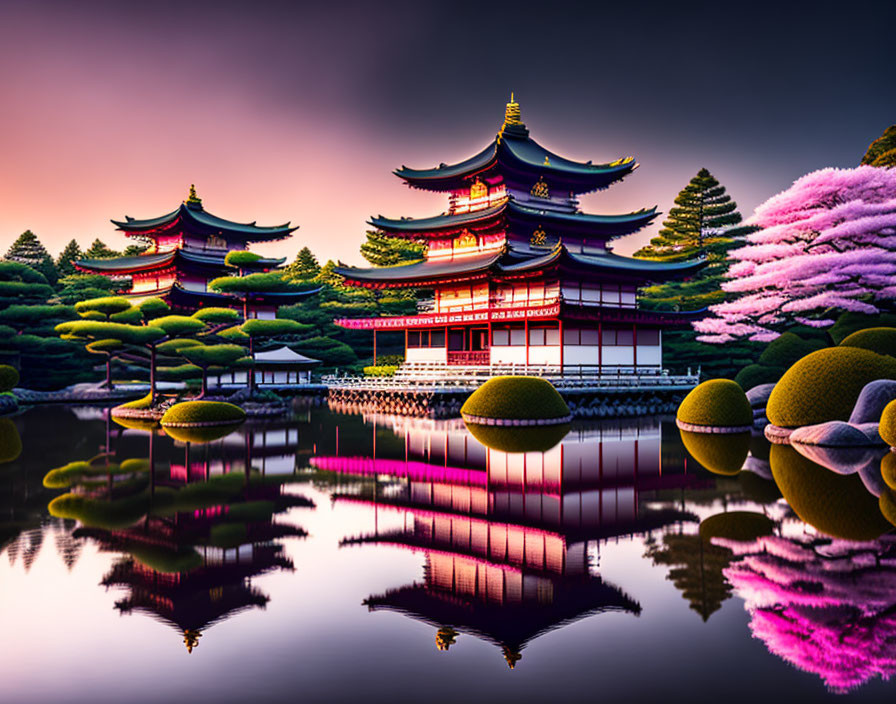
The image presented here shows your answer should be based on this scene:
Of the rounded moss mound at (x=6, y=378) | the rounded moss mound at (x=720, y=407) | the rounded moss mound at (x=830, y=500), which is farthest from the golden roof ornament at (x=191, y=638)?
the rounded moss mound at (x=6, y=378)

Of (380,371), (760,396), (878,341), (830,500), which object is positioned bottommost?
(830,500)

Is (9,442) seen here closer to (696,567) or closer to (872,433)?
(696,567)

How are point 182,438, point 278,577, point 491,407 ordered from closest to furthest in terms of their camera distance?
point 278,577
point 182,438
point 491,407

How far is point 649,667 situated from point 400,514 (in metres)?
7.67

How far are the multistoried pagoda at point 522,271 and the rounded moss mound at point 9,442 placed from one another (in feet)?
80.5

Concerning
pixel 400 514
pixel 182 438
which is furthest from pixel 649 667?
pixel 182 438

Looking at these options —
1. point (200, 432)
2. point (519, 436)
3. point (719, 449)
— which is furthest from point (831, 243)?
point (200, 432)

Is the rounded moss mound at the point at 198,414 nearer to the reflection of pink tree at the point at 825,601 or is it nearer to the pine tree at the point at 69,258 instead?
the reflection of pink tree at the point at 825,601

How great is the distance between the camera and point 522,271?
136 feet

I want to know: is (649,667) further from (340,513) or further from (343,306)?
(343,306)

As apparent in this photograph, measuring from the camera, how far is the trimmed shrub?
3525 cm

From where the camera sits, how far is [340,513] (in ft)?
47.0

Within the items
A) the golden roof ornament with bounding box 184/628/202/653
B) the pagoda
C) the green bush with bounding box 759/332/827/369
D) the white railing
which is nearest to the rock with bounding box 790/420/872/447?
the green bush with bounding box 759/332/827/369

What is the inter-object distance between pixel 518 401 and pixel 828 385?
1171 centimetres
